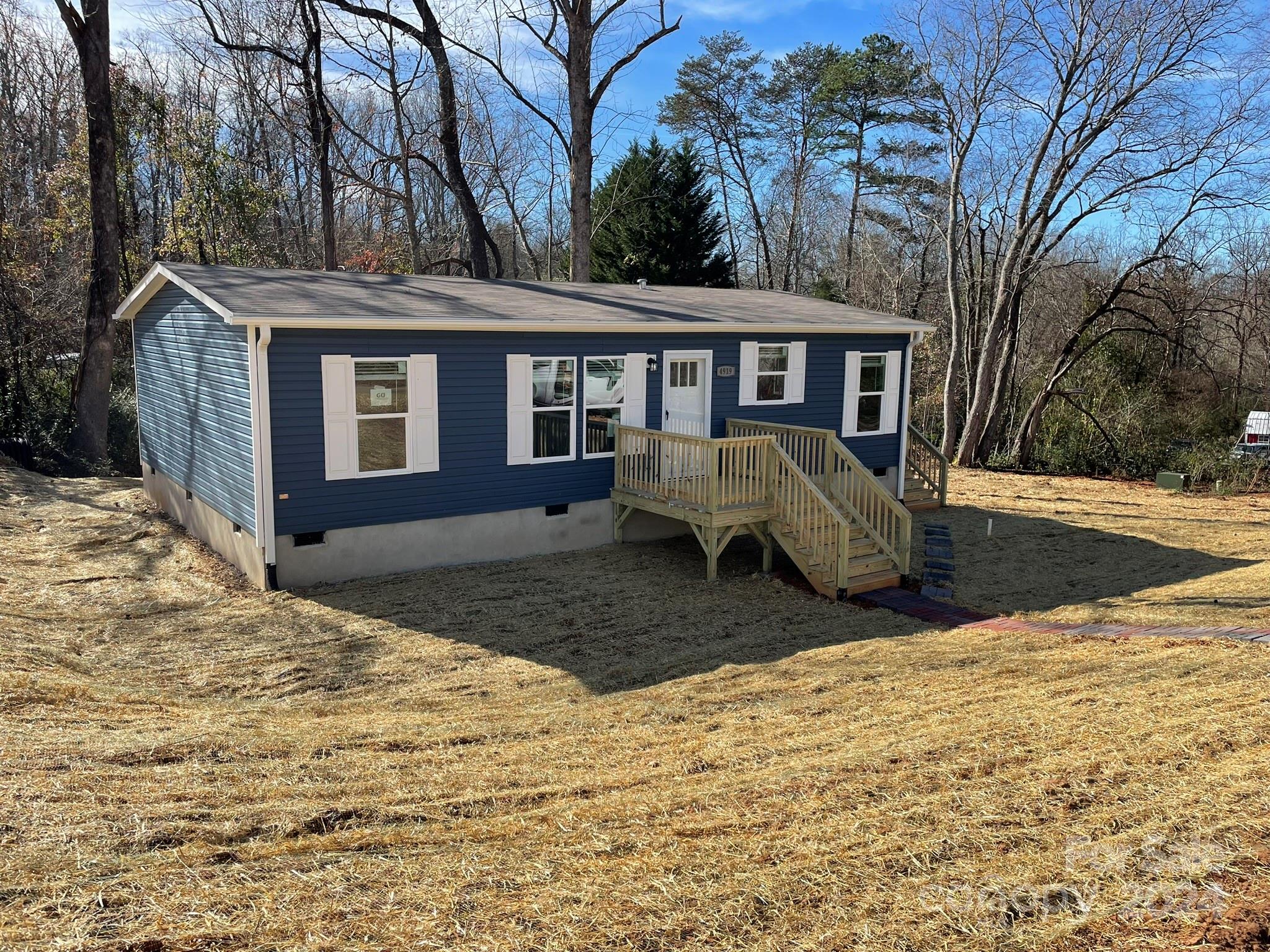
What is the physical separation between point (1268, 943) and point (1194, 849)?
0.65m

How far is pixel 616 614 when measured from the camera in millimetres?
9594

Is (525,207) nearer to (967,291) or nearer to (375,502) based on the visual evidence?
(967,291)

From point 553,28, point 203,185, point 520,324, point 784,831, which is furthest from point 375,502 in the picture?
point 203,185

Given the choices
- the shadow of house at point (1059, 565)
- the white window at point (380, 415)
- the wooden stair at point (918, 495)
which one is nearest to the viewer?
the white window at point (380, 415)

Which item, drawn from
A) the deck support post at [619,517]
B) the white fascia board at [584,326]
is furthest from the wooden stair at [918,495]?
the deck support post at [619,517]

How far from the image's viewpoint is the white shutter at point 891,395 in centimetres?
1516

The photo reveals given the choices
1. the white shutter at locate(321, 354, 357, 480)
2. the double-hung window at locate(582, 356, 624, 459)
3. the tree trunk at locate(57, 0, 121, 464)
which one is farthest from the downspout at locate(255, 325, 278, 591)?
the tree trunk at locate(57, 0, 121, 464)

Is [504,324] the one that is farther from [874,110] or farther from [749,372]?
[874,110]

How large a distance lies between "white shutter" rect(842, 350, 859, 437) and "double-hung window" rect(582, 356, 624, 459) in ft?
14.2

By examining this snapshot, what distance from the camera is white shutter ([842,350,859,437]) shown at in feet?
48.2

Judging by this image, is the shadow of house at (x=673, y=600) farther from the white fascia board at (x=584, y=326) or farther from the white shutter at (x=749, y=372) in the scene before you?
the white fascia board at (x=584, y=326)

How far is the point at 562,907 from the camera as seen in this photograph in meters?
3.54

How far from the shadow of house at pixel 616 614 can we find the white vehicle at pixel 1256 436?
14.7 metres

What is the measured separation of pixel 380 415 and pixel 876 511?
6.25m
